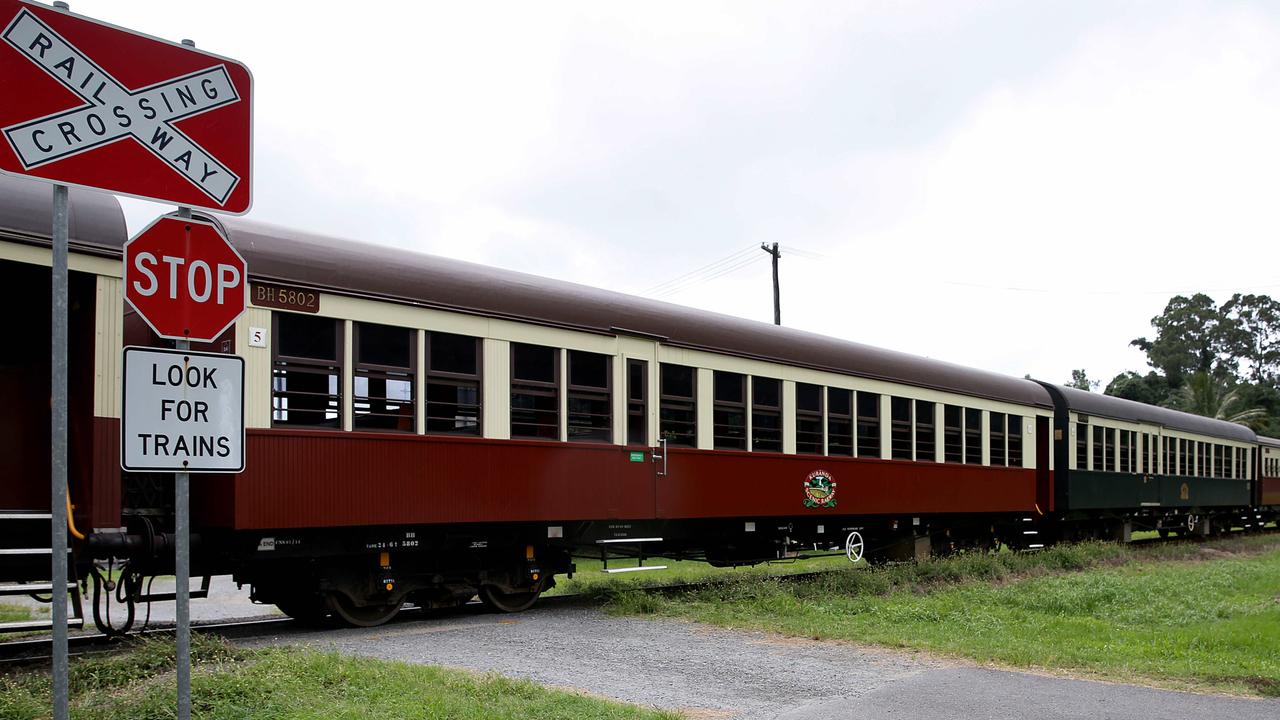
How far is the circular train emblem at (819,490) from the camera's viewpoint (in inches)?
591

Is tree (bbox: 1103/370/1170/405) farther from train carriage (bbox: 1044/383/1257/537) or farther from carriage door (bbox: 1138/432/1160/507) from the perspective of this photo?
carriage door (bbox: 1138/432/1160/507)

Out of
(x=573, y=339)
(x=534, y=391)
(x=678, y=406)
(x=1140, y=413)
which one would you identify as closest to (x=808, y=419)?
(x=678, y=406)

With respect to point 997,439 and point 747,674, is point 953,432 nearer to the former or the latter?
point 997,439

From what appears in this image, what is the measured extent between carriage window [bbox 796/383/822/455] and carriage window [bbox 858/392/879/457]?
111 cm

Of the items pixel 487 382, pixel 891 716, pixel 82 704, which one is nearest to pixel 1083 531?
pixel 487 382

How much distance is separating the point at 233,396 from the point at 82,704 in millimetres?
2767

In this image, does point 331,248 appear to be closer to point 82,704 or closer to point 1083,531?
point 82,704

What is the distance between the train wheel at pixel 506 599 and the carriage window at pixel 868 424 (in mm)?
6117

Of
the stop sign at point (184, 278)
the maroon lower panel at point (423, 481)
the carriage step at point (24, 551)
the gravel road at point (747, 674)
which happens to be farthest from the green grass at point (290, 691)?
the stop sign at point (184, 278)

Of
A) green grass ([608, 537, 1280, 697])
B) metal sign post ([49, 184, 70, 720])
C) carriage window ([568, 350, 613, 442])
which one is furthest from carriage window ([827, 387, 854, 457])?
metal sign post ([49, 184, 70, 720])

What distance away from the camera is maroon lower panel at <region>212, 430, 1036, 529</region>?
9.34 meters

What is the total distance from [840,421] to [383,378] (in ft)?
25.3

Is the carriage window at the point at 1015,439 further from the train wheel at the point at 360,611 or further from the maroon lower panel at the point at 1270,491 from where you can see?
the maroon lower panel at the point at 1270,491

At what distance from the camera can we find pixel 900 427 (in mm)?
17078
